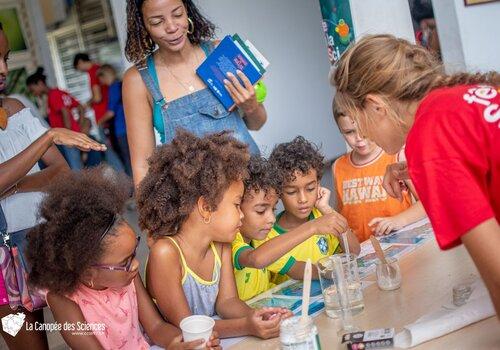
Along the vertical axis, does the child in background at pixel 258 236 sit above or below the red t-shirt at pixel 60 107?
above

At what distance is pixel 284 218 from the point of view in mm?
2865

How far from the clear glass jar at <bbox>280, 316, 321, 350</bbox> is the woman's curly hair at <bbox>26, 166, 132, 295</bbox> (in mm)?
652

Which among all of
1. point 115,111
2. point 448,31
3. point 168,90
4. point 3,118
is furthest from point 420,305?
point 115,111

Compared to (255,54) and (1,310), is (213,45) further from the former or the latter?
(1,310)

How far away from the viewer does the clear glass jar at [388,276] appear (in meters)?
1.96

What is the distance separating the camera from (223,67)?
2605 mm

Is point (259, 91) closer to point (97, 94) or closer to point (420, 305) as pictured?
point (420, 305)

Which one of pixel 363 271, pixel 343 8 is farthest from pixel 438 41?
pixel 363 271

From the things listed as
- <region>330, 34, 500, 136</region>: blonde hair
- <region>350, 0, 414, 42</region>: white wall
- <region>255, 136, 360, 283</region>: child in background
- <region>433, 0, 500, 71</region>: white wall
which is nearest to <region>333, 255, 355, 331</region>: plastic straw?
<region>330, 34, 500, 136</region>: blonde hair

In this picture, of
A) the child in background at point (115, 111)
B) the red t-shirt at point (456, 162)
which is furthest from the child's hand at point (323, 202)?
the child in background at point (115, 111)

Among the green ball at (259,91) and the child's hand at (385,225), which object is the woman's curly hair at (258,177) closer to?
the green ball at (259,91)

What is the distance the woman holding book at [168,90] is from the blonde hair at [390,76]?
98cm

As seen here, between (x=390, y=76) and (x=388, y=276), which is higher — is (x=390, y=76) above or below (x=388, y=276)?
above

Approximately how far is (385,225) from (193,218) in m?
0.86
